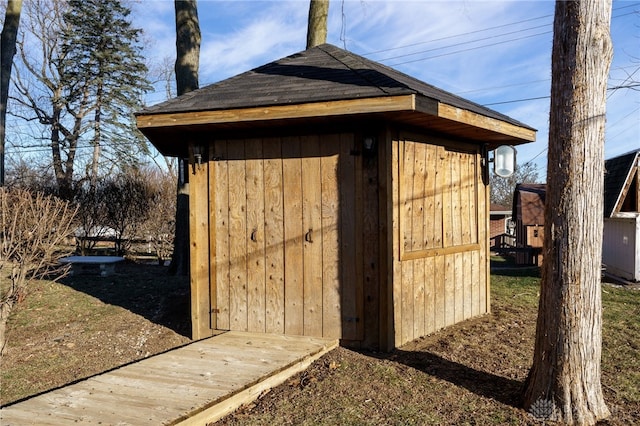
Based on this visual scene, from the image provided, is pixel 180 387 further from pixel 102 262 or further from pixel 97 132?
pixel 97 132

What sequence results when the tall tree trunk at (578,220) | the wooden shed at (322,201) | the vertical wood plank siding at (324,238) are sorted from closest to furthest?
the tall tree trunk at (578,220) < the wooden shed at (322,201) < the vertical wood plank siding at (324,238)

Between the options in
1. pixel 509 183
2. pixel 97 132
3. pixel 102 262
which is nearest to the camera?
Result: pixel 102 262

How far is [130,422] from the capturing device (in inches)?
122

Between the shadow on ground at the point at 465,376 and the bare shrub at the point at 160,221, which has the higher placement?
the bare shrub at the point at 160,221

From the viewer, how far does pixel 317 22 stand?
9.30 m

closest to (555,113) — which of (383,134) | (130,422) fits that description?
(383,134)

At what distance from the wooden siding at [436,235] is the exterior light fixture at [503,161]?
0.87 feet

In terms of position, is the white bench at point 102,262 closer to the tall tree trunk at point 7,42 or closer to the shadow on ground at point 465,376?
the tall tree trunk at point 7,42

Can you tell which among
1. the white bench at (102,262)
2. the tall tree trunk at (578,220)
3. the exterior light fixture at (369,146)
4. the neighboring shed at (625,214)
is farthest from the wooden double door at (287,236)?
the neighboring shed at (625,214)

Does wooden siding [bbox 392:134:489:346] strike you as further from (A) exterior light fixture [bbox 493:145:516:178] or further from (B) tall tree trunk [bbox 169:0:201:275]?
(B) tall tree trunk [bbox 169:0:201:275]

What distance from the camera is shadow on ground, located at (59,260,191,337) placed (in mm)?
6488

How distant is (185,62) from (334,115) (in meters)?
6.03

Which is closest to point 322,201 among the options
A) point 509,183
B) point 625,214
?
point 625,214

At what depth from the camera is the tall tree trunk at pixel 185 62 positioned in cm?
958
